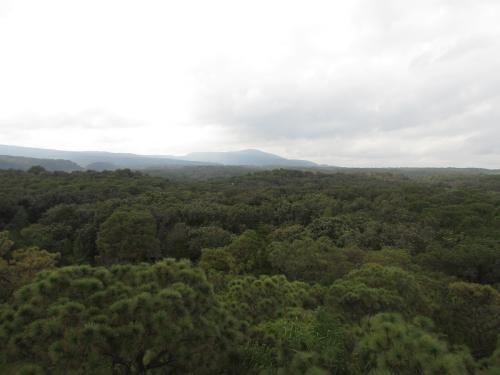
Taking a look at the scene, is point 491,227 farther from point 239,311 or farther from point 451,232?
point 239,311

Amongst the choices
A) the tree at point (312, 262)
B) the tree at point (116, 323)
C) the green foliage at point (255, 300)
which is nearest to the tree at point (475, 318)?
the tree at point (312, 262)

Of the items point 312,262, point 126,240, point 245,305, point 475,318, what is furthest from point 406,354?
point 126,240

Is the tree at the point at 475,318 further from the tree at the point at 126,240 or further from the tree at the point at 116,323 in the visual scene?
the tree at the point at 126,240

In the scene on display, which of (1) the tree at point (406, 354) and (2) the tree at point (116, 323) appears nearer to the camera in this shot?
(1) the tree at point (406, 354)

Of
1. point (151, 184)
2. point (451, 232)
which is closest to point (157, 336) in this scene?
point (451, 232)

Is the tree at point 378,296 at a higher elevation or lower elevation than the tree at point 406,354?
lower

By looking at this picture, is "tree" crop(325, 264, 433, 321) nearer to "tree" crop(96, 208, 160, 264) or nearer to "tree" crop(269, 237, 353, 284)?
"tree" crop(269, 237, 353, 284)
